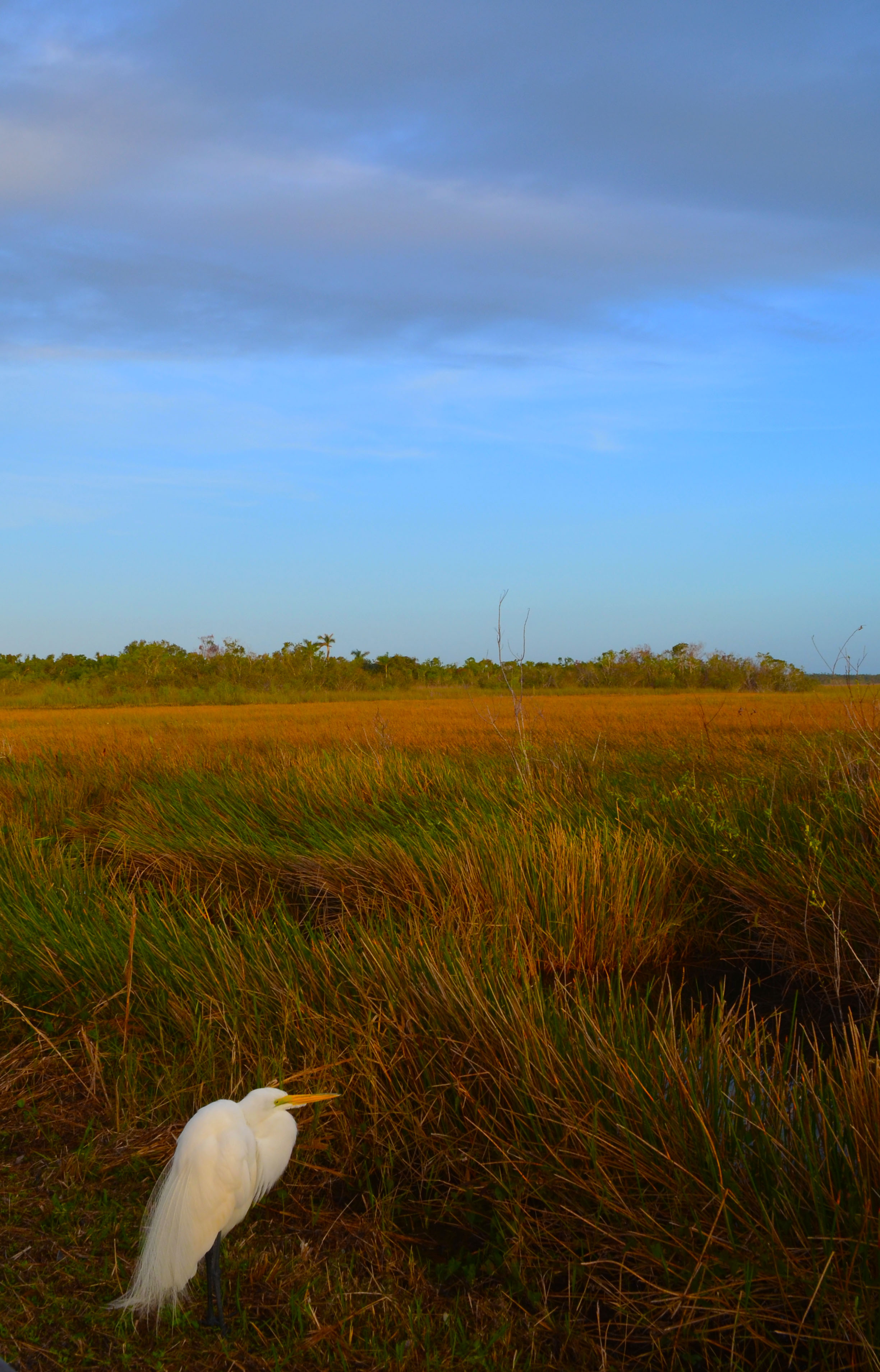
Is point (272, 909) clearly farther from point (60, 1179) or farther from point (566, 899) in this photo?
point (60, 1179)

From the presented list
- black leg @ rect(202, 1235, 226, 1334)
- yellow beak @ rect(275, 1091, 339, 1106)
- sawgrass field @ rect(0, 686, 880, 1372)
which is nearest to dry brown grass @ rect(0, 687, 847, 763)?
sawgrass field @ rect(0, 686, 880, 1372)

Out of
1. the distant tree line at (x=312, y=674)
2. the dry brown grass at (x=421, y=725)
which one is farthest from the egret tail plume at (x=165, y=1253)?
the distant tree line at (x=312, y=674)

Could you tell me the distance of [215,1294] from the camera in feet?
6.65

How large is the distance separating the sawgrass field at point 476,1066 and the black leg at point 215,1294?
0.20 ft

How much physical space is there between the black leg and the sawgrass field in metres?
0.06

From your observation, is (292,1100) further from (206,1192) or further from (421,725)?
(421,725)

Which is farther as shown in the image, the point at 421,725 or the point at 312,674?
the point at 312,674

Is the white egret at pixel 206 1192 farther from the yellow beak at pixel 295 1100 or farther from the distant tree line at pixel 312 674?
the distant tree line at pixel 312 674

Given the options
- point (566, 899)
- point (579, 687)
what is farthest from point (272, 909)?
point (579, 687)

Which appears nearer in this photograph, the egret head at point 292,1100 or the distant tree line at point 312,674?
the egret head at point 292,1100

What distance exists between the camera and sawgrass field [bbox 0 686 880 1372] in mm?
2078

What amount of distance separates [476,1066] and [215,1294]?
96cm

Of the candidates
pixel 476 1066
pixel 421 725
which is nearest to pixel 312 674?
pixel 421 725

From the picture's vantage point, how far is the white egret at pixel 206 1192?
6.15 ft
